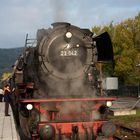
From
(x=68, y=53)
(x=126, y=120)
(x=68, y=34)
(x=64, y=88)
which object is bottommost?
(x=126, y=120)

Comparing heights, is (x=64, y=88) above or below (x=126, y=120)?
above

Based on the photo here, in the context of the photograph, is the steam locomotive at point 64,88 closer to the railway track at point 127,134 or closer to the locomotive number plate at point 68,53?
the locomotive number plate at point 68,53

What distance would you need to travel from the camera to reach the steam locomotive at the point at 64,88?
12.2 metres

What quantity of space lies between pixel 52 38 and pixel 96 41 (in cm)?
164

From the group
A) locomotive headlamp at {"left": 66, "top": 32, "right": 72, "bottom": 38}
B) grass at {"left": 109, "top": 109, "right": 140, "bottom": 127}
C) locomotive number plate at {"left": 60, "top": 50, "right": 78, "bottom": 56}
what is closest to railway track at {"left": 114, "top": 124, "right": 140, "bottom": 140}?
grass at {"left": 109, "top": 109, "right": 140, "bottom": 127}

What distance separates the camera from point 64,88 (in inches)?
504

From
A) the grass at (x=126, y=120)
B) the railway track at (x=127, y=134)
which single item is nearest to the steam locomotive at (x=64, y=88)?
the railway track at (x=127, y=134)

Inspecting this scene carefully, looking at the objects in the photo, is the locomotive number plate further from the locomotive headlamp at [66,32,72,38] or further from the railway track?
the railway track

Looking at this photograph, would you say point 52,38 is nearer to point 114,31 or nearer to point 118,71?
point 118,71

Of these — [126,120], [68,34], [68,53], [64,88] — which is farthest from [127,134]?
[68,34]

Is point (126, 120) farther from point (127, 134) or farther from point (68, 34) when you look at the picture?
point (68, 34)

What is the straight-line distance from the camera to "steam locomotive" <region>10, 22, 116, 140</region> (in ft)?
39.9

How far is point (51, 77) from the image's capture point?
1271 centimetres

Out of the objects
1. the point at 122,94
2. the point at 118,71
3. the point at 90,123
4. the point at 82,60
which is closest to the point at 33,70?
the point at 82,60
